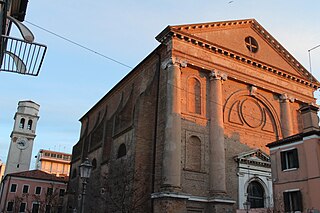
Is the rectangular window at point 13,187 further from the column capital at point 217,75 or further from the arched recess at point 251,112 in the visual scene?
the column capital at point 217,75

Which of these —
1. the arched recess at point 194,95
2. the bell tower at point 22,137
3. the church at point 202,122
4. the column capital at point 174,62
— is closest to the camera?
the church at point 202,122

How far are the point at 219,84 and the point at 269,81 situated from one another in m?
5.37

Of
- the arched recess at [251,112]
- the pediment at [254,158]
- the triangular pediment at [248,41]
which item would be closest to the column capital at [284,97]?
the arched recess at [251,112]

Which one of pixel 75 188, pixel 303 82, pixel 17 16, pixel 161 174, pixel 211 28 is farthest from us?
pixel 75 188

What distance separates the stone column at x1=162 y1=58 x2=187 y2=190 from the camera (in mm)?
19406

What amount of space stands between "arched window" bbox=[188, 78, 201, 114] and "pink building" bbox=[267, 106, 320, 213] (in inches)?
247

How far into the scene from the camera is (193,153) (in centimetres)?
2127

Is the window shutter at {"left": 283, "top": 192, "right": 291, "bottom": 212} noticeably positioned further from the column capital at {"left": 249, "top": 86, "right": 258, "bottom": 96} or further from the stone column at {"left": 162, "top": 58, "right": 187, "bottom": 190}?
the column capital at {"left": 249, "top": 86, "right": 258, "bottom": 96}

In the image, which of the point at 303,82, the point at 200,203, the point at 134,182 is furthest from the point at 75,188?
the point at 303,82

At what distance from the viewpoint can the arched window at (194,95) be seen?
22281 millimetres

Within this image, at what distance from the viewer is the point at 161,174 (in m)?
20.1

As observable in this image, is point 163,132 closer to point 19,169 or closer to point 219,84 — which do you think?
point 219,84

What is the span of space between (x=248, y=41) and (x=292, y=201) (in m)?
14.6

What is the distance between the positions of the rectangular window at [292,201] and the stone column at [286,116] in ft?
34.2
